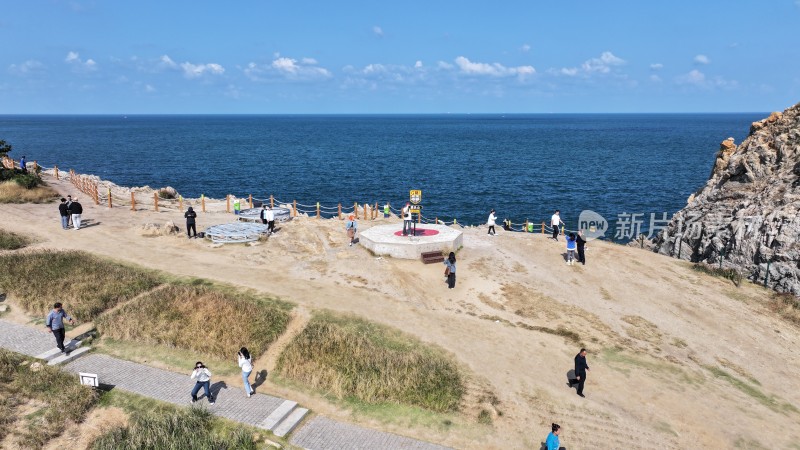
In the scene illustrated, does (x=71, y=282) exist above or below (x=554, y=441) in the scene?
Result: above

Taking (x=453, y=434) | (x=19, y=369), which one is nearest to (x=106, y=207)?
(x=19, y=369)

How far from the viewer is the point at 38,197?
111 feet

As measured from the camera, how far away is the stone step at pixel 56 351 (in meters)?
15.6

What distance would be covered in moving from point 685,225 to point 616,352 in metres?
17.8

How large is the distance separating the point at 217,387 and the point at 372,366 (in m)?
4.57

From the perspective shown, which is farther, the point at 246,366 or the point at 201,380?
the point at 246,366

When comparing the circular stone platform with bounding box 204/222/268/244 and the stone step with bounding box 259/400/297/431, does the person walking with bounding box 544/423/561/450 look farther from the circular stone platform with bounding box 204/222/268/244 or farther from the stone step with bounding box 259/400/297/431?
the circular stone platform with bounding box 204/222/268/244

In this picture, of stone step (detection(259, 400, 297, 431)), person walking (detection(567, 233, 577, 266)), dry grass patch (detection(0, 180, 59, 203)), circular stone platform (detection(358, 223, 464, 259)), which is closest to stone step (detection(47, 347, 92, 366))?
stone step (detection(259, 400, 297, 431))

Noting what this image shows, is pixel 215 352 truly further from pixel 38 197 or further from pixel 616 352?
pixel 38 197

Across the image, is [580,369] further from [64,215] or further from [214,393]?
[64,215]

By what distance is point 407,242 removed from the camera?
2566 cm

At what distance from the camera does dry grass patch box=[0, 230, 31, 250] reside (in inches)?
944

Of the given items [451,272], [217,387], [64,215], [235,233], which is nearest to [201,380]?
[217,387]

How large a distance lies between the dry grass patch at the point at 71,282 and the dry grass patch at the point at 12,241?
5.48ft
